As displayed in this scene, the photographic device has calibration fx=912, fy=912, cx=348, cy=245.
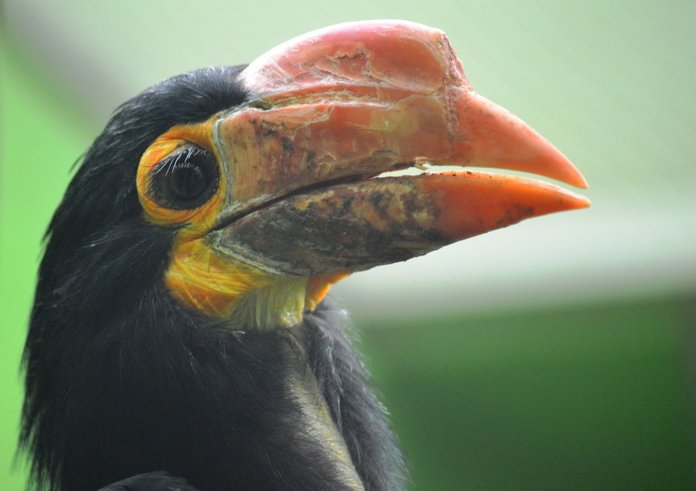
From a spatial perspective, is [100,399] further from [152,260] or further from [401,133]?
[401,133]

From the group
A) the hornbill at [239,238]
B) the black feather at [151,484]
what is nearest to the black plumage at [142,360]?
the hornbill at [239,238]

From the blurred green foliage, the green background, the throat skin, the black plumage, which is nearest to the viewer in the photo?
the black plumage

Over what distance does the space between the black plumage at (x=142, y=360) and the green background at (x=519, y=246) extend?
269 cm

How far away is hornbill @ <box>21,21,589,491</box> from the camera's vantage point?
1948 mm

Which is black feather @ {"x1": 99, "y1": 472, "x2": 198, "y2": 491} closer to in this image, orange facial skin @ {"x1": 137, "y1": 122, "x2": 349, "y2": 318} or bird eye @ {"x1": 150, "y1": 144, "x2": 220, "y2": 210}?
orange facial skin @ {"x1": 137, "y1": 122, "x2": 349, "y2": 318}

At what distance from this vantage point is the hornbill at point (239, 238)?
6.39ft

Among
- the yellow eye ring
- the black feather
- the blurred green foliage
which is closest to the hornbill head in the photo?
the yellow eye ring

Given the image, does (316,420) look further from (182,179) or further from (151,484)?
(182,179)

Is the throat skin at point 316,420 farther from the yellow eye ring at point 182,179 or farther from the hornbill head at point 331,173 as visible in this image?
the yellow eye ring at point 182,179

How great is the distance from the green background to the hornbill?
2.74 m

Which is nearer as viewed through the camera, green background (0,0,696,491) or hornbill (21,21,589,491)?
hornbill (21,21,589,491)

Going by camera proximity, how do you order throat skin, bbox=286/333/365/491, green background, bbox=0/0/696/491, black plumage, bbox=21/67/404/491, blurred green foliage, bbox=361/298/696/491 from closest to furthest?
1. black plumage, bbox=21/67/404/491
2. throat skin, bbox=286/333/365/491
3. green background, bbox=0/0/696/491
4. blurred green foliage, bbox=361/298/696/491

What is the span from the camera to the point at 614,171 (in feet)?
19.6

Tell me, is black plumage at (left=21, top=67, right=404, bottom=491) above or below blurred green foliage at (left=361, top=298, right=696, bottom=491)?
above
